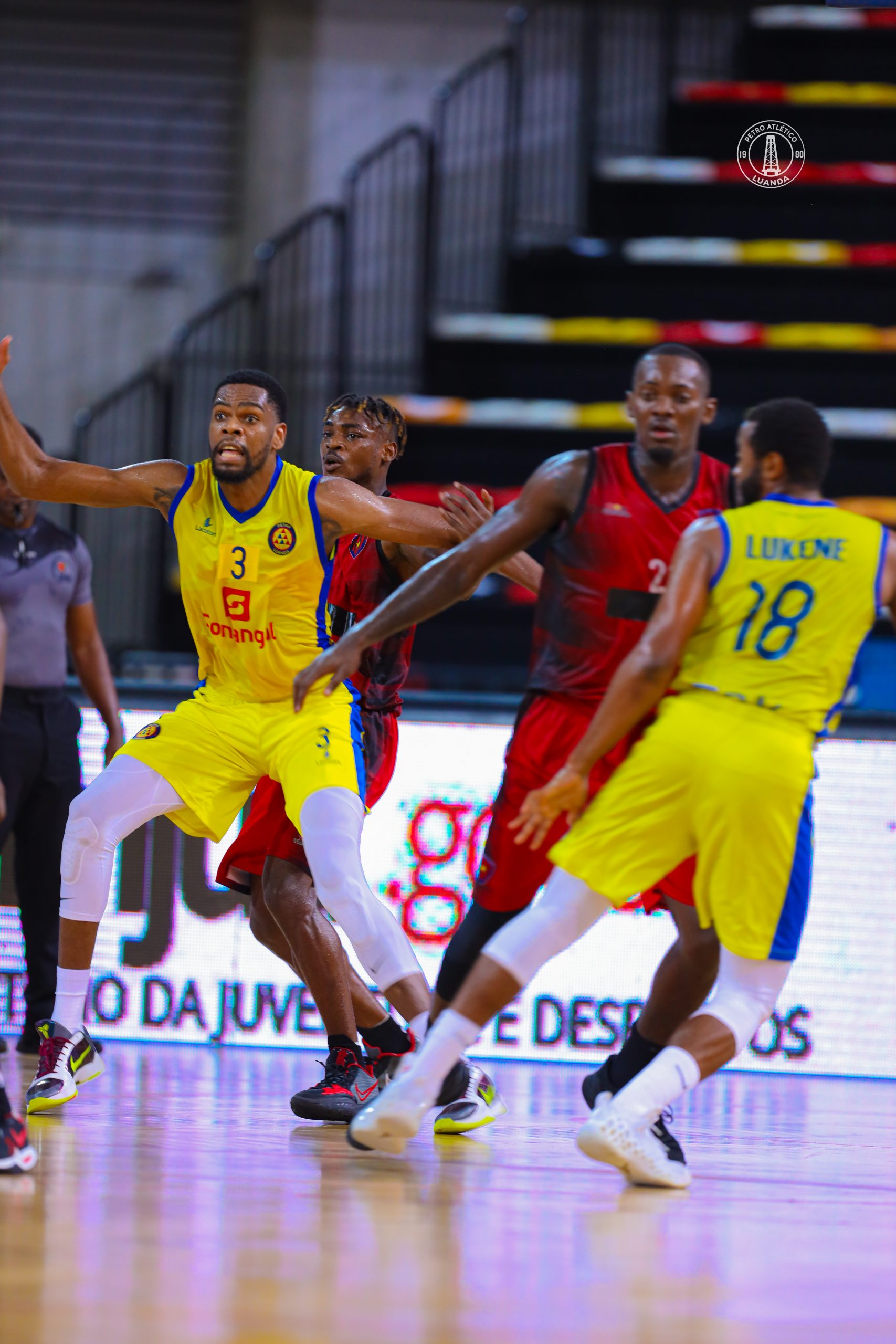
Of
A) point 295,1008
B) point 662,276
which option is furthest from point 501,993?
point 662,276

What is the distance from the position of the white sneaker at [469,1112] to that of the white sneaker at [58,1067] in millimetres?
1028

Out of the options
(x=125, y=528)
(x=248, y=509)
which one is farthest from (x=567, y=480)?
(x=125, y=528)

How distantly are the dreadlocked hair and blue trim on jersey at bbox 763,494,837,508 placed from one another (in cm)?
157

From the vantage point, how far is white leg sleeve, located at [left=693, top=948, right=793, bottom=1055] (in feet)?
12.5

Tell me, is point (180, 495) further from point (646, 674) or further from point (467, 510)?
point (646, 674)

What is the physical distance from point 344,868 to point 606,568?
105 centimetres

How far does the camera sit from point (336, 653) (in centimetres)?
407

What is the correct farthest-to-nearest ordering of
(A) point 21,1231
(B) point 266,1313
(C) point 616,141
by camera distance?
(C) point 616,141, (A) point 21,1231, (B) point 266,1313

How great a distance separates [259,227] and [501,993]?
33.1 feet

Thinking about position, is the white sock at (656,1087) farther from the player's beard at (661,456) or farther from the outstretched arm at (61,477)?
the outstretched arm at (61,477)

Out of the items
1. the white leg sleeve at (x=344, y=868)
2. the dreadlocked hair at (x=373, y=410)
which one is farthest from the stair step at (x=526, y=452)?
the white leg sleeve at (x=344, y=868)

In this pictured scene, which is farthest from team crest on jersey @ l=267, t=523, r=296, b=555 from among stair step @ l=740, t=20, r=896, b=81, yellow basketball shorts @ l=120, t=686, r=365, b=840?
stair step @ l=740, t=20, r=896, b=81

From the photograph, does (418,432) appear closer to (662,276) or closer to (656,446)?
(662,276)

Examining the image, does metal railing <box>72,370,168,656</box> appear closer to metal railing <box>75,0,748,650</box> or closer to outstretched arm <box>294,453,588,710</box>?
metal railing <box>75,0,748,650</box>
